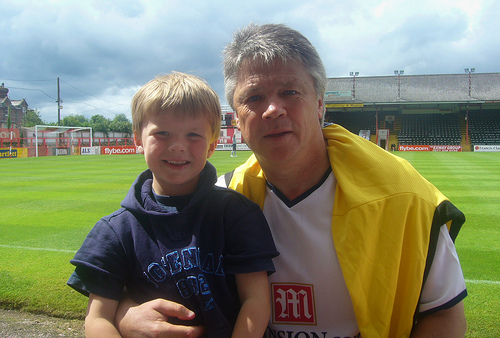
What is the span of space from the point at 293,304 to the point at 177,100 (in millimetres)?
1127

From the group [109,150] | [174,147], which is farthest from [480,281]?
[109,150]

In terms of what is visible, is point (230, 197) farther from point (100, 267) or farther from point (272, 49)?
point (272, 49)

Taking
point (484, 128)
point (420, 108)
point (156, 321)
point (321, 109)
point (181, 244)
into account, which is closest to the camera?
point (156, 321)

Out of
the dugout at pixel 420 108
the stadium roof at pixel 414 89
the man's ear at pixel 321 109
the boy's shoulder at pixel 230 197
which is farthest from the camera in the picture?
the stadium roof at pixel 414 89

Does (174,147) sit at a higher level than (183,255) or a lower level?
higher

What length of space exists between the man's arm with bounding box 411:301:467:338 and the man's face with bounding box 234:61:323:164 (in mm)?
937

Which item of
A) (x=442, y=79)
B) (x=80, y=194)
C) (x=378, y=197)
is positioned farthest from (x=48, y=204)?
(x=442, y=79)

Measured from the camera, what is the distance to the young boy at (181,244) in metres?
1.55

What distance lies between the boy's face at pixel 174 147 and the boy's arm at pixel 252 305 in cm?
54

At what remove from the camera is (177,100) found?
68.2 inches

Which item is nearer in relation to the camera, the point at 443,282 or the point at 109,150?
the point at 443,282

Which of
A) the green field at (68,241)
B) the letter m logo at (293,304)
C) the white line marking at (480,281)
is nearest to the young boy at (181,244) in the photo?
the letter m logo at (293,304)

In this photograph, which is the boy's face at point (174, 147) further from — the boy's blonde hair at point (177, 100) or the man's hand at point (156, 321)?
the man's hand at point (156, 321)

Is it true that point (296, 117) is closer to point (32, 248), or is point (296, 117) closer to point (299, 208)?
point (299, 208)
